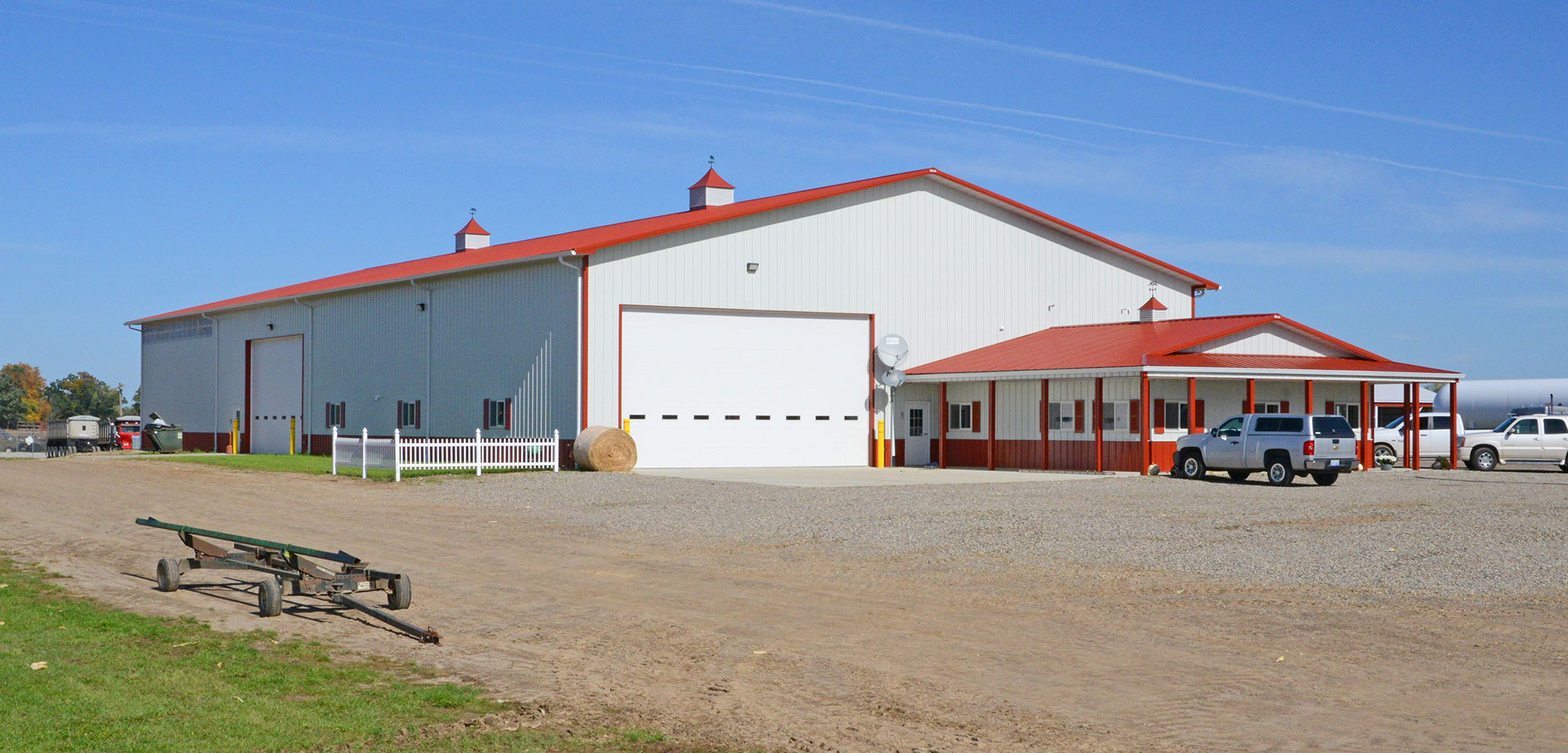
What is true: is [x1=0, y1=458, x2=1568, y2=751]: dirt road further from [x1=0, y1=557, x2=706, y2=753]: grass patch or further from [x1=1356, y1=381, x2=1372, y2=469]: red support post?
[x1=1356, y1=381, x2=1372, y2=469]: red support post

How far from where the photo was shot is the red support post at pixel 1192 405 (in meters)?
31.1

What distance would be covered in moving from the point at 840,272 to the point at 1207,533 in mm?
19787

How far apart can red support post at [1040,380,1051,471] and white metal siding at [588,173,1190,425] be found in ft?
15.7

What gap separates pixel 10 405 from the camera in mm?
144875

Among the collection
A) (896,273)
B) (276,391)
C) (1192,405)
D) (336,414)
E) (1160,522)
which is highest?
(896,273)

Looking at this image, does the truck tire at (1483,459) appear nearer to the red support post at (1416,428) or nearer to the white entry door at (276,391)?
the red support post at (1416,428)

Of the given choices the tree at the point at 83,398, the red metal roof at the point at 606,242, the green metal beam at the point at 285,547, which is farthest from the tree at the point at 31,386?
the green metal beam at the point at 285,547

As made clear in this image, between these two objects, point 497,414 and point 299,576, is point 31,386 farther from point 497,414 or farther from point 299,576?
point 299,576

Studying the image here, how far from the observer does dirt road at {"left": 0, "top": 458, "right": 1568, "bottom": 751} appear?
24.0ft

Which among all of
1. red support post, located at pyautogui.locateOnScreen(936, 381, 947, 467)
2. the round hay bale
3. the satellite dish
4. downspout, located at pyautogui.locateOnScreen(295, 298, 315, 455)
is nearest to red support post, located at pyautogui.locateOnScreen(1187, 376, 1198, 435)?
red support post, located at pyautogui.locateOnScreen(936, 381, 947, 467)

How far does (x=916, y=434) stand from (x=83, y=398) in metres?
144

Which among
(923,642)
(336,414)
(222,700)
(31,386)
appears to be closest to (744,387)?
(336,414)

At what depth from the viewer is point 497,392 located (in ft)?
115

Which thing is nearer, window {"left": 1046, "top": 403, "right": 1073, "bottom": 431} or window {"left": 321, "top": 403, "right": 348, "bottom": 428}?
window {"left": 1046, "top": 403, "right": 1073, "bottom": 431}
